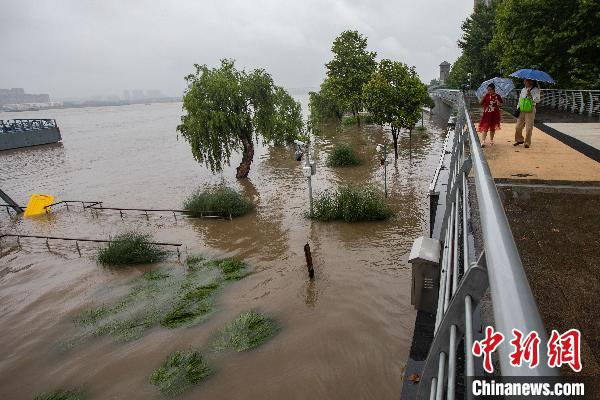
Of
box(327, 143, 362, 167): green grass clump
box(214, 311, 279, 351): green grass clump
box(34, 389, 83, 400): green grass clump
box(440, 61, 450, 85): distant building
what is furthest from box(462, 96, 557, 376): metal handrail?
box(440, 61, 450, 85): distant building

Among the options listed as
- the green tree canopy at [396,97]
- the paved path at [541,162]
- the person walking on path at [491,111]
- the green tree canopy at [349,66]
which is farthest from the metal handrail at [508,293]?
the green tree canopy at [349,66]

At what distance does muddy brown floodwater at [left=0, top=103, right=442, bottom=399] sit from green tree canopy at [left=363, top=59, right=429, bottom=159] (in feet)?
12.2

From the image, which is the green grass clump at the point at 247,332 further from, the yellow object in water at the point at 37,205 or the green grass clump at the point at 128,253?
the yellow object in water at the point at 37,205

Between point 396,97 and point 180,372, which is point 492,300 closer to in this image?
point 180,372

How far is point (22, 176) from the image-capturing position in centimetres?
3406

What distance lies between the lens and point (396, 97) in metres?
23.6

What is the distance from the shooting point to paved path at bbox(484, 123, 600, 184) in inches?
257

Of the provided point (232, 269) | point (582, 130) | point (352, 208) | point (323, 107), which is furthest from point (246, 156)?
point (323, 107)

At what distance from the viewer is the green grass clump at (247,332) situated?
338 inches

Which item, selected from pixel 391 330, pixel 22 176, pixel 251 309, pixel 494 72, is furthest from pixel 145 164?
pixel 494 72

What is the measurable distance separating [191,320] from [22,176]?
109ft

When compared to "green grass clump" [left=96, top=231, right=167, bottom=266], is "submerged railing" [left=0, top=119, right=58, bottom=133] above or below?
above

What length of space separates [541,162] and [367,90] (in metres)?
18.2

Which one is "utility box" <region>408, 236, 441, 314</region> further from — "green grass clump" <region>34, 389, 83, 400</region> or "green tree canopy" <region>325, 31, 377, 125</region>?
"green tree canopy" <region>325, 31, 377, 125</region>
